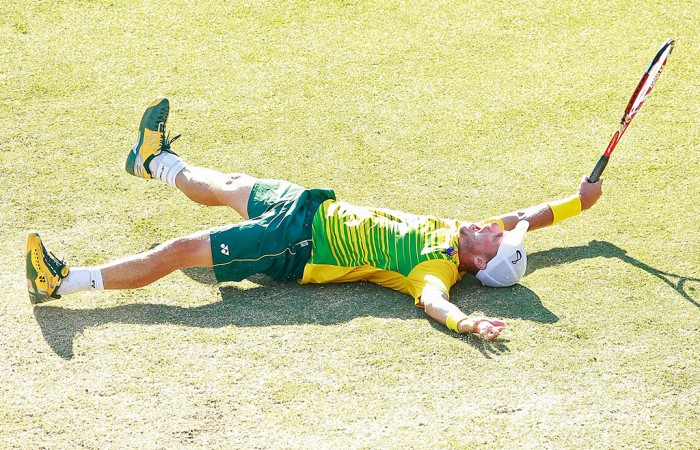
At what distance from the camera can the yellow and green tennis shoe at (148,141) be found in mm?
6613

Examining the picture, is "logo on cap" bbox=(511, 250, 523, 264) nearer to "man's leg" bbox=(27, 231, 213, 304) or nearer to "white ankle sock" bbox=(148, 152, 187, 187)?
"man's leg" bbox=(27, 231, 213, 304)

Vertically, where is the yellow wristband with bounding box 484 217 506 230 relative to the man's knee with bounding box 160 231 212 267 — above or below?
below

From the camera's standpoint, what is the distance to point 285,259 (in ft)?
19.0

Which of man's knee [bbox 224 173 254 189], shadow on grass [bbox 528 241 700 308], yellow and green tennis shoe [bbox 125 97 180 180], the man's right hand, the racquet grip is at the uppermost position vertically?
yellow and green tennis shoe [bbox 125 97 180 180]

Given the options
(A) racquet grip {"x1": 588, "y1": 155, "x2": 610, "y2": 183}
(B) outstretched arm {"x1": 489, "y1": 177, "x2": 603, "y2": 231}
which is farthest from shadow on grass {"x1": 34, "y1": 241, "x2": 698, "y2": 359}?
(A) racquet grip {"x1": 588, "y1": 155, "x2": 610, "y2": 183}

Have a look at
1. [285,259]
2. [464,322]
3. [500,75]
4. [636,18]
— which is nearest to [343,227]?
[285,259]

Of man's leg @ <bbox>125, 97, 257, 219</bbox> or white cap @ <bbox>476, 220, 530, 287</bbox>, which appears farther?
man's leg @ <bbox>125, 97, 257, 219</bbox>

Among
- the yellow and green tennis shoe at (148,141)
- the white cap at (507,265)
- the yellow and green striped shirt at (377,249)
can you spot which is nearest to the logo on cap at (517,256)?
the white cap at (507,265)

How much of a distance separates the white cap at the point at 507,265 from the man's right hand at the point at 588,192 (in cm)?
80

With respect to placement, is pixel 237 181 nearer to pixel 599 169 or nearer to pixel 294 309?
pixel 294 309

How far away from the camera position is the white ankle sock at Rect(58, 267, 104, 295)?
556 cm

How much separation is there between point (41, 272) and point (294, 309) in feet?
4.65

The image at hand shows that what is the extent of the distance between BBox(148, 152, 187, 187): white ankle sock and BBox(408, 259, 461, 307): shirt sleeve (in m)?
1.82

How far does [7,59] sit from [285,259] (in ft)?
13.2
